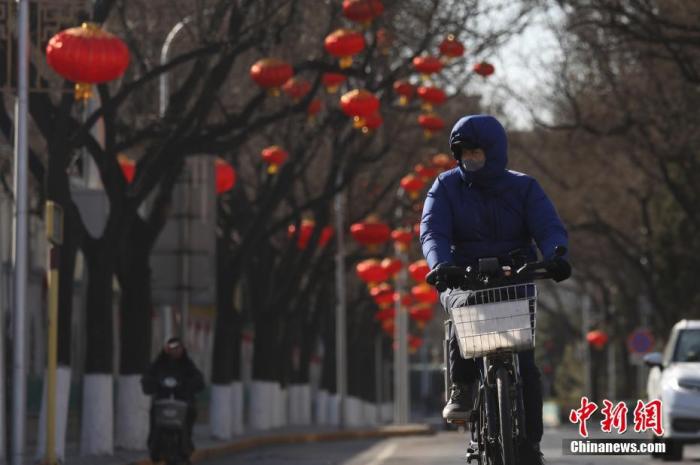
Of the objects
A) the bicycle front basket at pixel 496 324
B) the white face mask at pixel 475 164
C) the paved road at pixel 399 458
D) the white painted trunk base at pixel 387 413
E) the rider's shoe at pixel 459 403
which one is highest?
the white painted trunk base at pixel 387 413

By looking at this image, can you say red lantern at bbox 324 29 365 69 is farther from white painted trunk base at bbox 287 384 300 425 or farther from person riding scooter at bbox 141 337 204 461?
→ white painted trunk base at bbox 287 384 300 425

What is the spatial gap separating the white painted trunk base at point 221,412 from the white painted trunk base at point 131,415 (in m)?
7.12

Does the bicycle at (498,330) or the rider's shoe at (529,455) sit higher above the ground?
the bicycle at (498,330)

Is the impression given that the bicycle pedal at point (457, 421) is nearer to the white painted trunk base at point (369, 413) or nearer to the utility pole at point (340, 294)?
the utility pole at point (340, 294)

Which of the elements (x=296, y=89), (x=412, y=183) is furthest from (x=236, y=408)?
(x=296, y=89)

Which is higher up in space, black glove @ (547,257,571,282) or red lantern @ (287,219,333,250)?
red lantern @ (287,219,333,250)

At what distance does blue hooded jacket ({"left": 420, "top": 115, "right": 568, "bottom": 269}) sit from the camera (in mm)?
9805

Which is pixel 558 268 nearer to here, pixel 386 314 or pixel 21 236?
pixel 21 236

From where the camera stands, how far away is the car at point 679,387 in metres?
20.0

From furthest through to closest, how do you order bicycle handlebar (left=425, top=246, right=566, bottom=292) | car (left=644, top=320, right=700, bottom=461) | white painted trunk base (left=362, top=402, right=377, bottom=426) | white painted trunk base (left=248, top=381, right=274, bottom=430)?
white painted trunk base (left=362, top=402, right=377, bottom=426) < white painted trunk base (left=248, top=381, right=274, bottom=430) < car (left=644, top=320, right=700, bottom=461) < bicycle handlebar (left=425, top=246, right=566, bottom=292)

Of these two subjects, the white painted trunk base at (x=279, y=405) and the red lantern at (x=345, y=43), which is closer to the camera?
the red lantern at (x=345, y=43)

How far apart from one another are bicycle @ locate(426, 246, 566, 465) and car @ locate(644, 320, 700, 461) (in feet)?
35.5

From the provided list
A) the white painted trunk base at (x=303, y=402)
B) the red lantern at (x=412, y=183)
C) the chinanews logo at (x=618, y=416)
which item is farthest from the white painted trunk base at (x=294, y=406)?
the chinanews logo at (x=618, y=416)

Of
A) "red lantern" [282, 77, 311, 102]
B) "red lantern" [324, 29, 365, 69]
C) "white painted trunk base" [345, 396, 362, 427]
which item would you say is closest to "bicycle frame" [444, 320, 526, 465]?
"red lantern" [324, 29, 365, 69]
